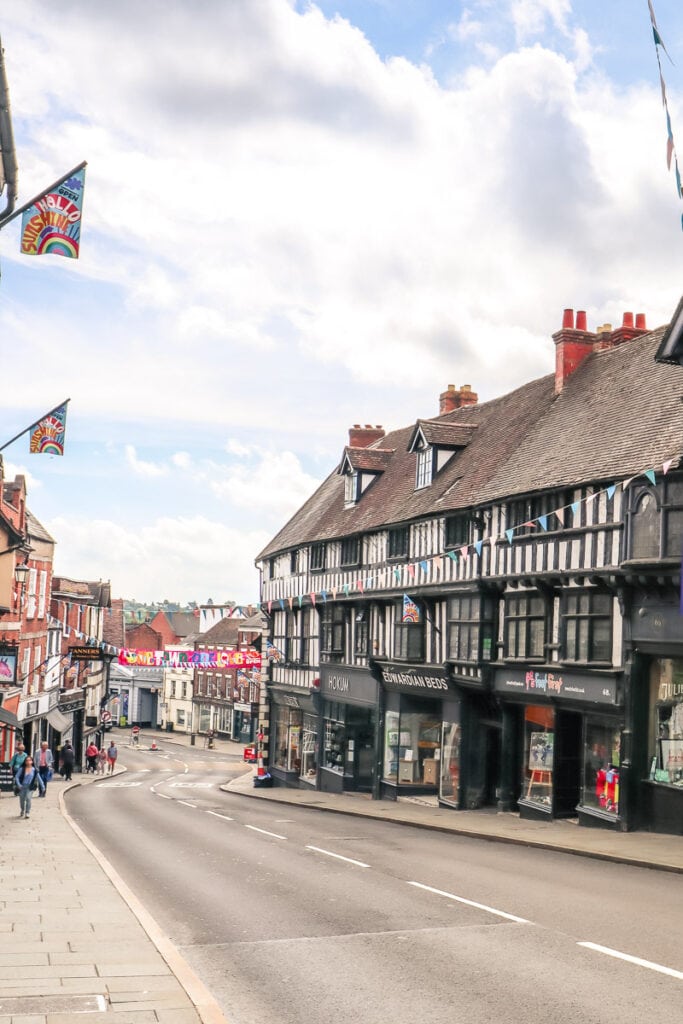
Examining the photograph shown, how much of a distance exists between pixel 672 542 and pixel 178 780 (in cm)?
4036

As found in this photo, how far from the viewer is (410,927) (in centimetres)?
1257

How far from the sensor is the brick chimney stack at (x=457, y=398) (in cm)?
4284

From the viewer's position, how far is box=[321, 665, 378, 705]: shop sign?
38.3 metres

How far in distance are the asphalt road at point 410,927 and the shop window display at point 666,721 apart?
3.48m

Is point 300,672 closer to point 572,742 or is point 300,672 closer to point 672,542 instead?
point 572,742

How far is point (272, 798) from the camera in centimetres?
3988

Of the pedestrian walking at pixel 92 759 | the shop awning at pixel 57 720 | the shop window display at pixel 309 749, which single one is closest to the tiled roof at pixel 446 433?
the shop window display at pixel 309 749

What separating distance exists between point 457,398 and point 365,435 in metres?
7.66

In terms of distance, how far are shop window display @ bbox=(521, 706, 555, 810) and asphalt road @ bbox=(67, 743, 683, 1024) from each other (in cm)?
424

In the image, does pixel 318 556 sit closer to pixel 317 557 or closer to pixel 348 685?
pixel 317 557

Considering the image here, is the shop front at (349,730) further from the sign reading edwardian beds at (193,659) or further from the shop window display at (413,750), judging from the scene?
the sign reading edwardian beds at (193,659)

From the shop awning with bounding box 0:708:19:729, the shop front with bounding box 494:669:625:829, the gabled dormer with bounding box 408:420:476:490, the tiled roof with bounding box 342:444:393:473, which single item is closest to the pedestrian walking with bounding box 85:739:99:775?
the shop awning with bounding box 0:708:19:729

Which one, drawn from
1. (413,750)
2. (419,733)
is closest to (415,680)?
(419,733)

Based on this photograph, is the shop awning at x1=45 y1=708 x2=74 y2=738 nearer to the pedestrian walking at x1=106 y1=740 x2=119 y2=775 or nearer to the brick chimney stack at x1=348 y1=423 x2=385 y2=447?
the pedestrian walking at x1=106 y1=740 x2=119 y2=775
